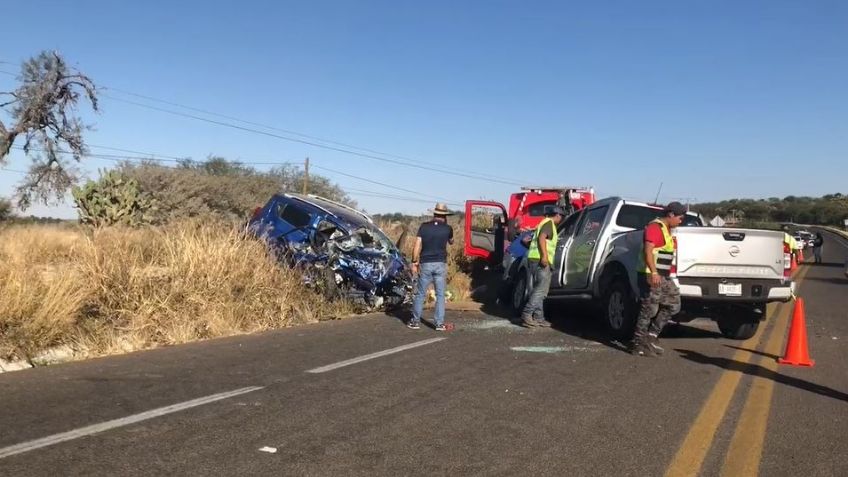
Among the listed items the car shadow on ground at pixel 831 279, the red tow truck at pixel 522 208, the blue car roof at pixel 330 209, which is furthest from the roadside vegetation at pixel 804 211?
the blue car roof at pixel 330 209

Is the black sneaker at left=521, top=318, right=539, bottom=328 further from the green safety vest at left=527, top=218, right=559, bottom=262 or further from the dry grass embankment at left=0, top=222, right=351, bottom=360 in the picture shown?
the dry grass embankment at left=0, top=222, right=351, bottom=360

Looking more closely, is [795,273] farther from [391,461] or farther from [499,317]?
[391,461]

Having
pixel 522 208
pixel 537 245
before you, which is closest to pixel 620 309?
pixel 537 245

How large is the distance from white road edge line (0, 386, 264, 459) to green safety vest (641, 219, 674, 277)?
4.72 metres

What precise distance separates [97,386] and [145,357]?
1.46m

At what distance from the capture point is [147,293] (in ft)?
29.8

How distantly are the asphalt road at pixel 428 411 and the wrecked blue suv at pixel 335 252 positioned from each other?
2.82 metres

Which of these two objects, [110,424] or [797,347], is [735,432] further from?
[110,424]

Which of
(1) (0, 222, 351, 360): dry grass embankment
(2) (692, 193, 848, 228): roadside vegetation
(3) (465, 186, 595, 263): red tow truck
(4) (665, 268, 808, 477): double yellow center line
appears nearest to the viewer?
(4) (665, 268, 808, 477): double yellow center line

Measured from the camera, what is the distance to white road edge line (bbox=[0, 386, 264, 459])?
4.57 metres

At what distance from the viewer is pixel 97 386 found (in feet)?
20.9

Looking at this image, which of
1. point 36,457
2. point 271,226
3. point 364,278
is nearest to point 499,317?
point 364,278

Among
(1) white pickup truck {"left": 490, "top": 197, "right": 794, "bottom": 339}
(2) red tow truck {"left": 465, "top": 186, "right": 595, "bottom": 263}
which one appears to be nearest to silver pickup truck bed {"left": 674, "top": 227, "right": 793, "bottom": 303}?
(1) white pickup truck {"left": 490, "top": 197, "right": 794, "bottom": 339}

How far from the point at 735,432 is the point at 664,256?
3367 mm
